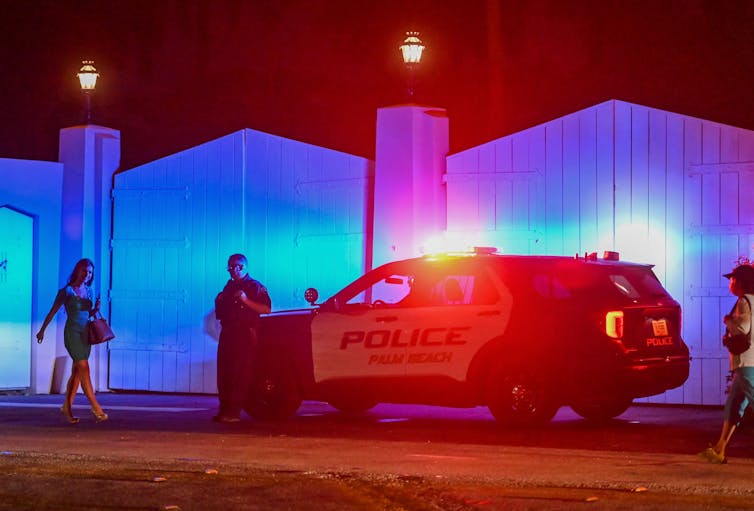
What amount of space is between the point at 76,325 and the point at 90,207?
16.7 feet

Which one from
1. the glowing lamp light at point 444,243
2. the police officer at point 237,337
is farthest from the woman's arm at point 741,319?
the glowing lamp light at point 444,243

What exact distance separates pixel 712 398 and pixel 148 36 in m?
15.6

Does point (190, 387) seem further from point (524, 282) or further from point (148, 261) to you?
point (524, 282)

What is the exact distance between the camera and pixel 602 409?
1448cm

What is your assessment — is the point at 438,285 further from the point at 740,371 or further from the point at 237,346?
the point at 740,371

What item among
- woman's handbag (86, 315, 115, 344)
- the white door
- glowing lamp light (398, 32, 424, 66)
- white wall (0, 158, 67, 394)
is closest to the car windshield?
woman's handbag (86, 315, 115, 344)

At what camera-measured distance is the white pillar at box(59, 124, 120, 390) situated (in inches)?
769

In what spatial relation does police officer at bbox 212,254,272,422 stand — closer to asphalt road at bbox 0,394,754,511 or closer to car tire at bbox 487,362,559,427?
asphalt road at bbox 0,394,754,511

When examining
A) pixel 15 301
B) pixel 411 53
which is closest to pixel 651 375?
pixel 411 53

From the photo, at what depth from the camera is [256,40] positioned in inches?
1031

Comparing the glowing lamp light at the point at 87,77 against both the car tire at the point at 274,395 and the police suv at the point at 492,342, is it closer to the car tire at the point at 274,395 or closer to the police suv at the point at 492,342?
the police suv at the point at 492,342

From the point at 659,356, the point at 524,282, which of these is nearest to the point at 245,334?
the point at 524,282

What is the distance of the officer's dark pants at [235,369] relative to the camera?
48.5ft

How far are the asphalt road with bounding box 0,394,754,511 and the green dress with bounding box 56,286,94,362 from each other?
0.74 metres
